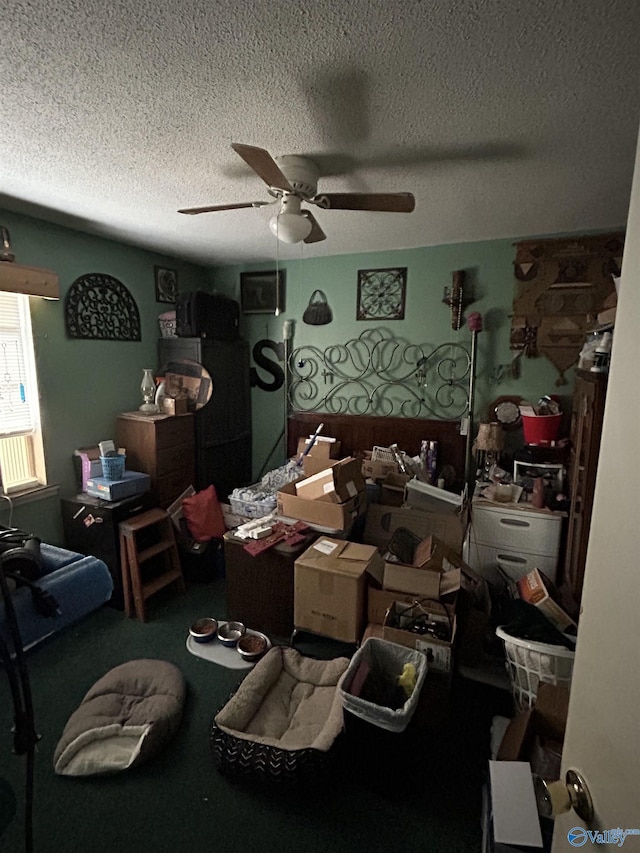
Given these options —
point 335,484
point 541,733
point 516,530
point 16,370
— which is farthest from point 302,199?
Result: point 541,733

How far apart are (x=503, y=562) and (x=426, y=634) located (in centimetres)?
105

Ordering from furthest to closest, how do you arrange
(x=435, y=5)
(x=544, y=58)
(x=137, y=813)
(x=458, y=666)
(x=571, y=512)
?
(x=571, y=512)
(x=458, y=666)
(x=137, y=813)
(x=544, y=58)
(x=435, y=5)

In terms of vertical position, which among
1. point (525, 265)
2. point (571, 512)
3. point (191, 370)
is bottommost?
point (571, 512)

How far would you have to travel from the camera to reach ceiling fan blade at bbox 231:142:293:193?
134cm

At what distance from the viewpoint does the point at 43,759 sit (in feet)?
5.58

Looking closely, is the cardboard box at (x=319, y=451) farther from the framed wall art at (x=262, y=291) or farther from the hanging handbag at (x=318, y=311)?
the framed wall art at (x=262, y=291)

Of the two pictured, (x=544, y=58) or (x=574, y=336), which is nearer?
(x=544, y=58)

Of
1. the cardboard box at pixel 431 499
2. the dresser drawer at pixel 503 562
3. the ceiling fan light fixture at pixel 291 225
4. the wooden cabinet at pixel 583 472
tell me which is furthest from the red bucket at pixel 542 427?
the ceiling fan light fixture at pixel 291 225

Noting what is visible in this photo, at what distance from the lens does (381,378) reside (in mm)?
3584

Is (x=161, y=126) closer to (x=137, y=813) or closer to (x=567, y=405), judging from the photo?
(x=137, y=813)

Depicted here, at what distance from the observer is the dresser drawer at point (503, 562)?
2555 millimetres

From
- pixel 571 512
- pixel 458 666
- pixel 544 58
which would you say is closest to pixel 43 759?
pixel 458 666

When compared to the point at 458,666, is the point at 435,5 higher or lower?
higher

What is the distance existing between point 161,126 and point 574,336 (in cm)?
284
